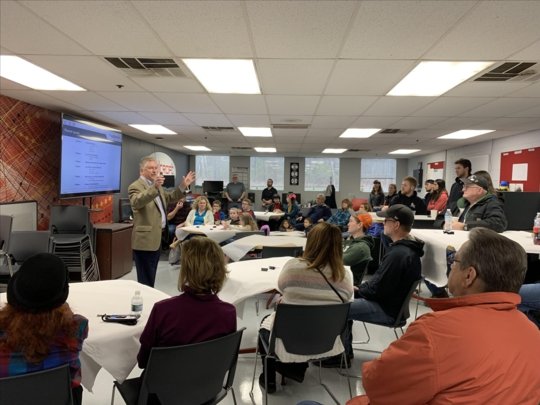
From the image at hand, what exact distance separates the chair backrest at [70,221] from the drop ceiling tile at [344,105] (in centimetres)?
376

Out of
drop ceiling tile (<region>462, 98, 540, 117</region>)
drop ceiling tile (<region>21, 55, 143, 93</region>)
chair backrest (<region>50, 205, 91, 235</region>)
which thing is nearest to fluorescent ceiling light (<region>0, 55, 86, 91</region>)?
drop ceiling tile (<region>21, 55, 143, 93</region>)

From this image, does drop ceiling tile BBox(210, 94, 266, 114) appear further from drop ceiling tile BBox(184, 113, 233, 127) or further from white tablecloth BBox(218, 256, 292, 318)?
white tablecloth BBox(218, 256, 292, 318)

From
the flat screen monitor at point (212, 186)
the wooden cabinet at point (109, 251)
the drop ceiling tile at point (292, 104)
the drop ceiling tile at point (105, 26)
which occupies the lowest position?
the wooden cabinet at point (109, 251)

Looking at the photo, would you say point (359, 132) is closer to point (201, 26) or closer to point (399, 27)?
point (399, 27)

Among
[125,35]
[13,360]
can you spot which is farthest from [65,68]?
[13,360]

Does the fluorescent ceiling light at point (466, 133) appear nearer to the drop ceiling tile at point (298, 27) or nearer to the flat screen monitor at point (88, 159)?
the drop ceiling tile at point (298, 27)

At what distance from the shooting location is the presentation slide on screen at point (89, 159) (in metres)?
5.37

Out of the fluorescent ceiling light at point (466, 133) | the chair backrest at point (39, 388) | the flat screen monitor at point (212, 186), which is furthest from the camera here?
the flat screen monitor at point (212, 186)

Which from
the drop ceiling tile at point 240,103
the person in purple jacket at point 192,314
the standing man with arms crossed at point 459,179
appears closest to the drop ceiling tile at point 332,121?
the drop ceiling tile at point 240,103

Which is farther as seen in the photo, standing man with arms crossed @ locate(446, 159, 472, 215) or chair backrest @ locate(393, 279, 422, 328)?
standing man with arms crossed @ locate(446, 159, 472, 215)

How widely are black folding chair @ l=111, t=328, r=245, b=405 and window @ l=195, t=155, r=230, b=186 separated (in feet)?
42.6

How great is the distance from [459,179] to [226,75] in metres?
3.24

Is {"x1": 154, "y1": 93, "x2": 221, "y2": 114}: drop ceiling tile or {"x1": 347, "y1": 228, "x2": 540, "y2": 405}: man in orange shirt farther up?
{"x1": 154, "y1": 93, "x2": 221, "y2": 114}: drop ceiling tile

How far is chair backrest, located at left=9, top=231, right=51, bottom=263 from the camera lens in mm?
4066
